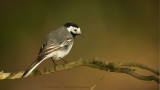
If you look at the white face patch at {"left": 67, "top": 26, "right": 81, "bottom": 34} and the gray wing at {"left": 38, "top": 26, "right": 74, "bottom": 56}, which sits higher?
the white face patch at {"left": 67, "top": 26, "right": 81, "bottom": 34}

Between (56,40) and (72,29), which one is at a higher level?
(72,29)

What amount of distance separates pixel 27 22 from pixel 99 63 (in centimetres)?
607

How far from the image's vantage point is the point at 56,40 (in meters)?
5.05

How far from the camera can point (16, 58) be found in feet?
31.1

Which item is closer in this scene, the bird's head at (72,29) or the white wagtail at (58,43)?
the white wagtail at (58,43)

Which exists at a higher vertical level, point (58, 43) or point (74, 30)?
point (74, 30)

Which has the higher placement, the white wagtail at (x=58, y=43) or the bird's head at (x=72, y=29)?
the bird's head at (x=72, y=29)

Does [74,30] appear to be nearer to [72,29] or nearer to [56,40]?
[72,29]

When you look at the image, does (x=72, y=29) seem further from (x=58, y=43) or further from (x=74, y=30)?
(x=58, y=43)

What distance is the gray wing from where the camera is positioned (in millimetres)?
4848

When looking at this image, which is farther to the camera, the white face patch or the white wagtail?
the white face patch

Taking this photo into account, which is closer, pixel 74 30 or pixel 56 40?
pixel 56 40

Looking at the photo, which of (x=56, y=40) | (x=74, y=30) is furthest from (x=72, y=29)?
(x=56, y=40)

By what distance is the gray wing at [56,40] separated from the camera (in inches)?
191
